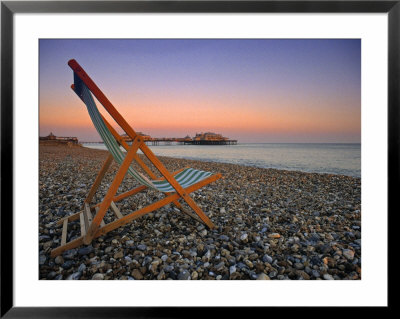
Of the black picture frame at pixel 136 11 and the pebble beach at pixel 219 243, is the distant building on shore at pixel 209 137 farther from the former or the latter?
the black picture frame at pixel 136 11

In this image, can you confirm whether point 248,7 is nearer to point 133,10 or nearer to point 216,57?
point 133,10

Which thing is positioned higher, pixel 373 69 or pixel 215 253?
pixel 373 69

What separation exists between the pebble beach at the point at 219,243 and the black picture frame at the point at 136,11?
270mm

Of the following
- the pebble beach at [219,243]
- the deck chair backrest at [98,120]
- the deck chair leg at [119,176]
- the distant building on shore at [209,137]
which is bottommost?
the pebble beach at [219,243]

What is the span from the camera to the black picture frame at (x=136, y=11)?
1.88 m

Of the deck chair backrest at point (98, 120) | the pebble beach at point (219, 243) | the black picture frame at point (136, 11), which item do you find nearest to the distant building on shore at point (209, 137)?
the pebble beach at point (219, 243)

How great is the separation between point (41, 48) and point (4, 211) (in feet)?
4.55

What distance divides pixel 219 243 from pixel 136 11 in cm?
229

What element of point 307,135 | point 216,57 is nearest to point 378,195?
point 216,57

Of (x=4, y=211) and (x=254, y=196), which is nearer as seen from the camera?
(x=4, y=211)

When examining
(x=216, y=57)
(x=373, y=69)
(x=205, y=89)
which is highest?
(x=205, y=89)

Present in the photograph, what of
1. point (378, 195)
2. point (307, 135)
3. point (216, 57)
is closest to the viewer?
point (378, 195)

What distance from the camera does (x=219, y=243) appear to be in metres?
2.58

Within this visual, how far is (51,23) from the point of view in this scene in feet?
6.89
